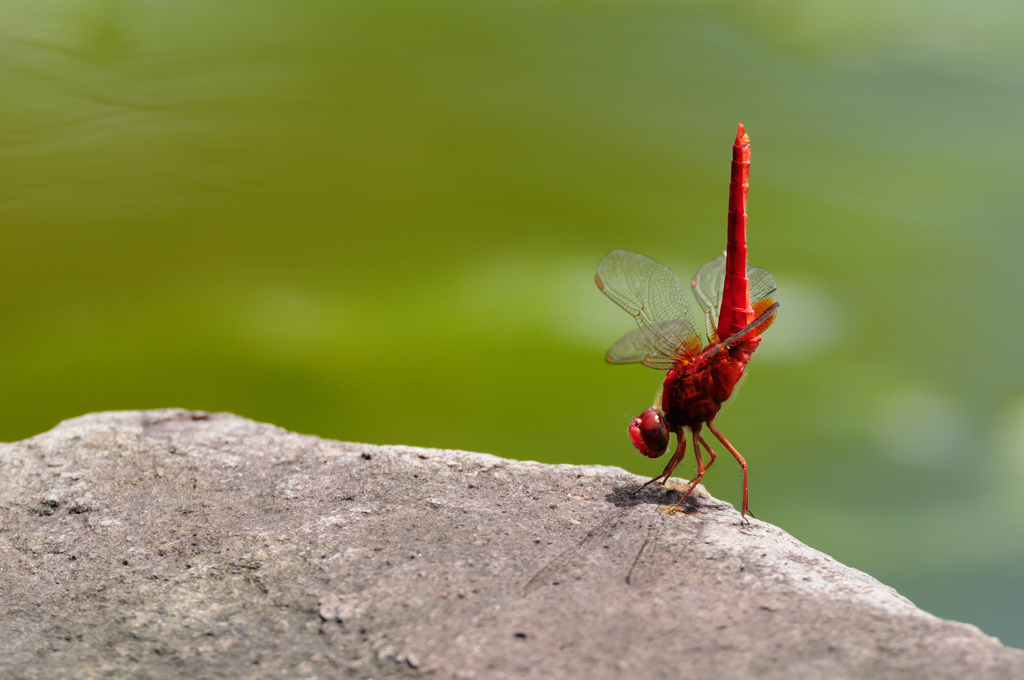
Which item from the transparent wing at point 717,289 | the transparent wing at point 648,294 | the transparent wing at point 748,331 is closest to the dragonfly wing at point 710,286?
the transparent wing at point 717,289

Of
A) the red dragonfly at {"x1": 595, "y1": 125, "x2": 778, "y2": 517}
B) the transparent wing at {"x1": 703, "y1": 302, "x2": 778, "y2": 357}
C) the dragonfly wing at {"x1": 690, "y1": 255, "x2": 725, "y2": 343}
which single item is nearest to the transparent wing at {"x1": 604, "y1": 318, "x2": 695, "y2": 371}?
the red dragonfly at {"x1": 595, "y1": 125, "x2": 778, "y2": 517}

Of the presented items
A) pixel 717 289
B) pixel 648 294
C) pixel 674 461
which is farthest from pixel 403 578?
pixel 717 289

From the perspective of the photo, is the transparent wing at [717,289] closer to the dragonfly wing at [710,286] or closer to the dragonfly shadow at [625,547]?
the dragonfly wing at [710,286]

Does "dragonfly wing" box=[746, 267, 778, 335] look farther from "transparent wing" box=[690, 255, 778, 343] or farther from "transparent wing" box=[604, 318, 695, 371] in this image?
"transparent wing" box=[604, 318, 695, 371]

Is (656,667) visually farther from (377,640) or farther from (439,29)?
(439,29)

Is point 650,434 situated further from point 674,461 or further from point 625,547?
point 625,547

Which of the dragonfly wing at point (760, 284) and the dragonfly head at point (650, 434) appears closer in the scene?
the dragonfly head at point (650, 434)
